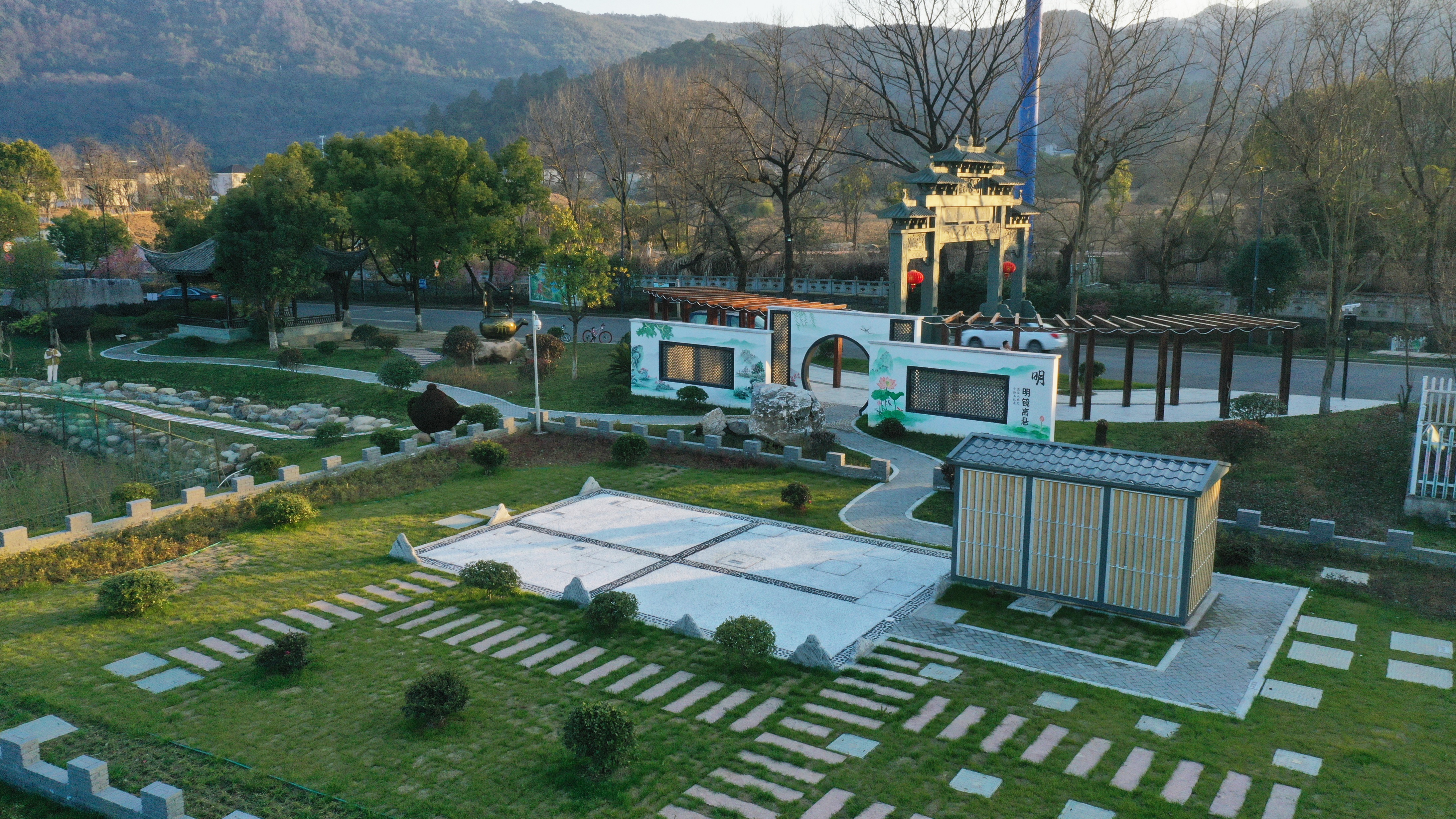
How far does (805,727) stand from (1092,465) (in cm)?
743

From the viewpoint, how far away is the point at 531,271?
51656 mm

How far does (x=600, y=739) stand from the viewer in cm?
1191

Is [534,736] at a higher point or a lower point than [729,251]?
lower

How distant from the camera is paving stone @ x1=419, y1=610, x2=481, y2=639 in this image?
53.7 ft

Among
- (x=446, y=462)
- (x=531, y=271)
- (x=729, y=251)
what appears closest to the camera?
(x=446, y=462)

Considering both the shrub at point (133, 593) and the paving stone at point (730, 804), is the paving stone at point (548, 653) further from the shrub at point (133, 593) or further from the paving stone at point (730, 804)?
the shrub at point (133, 593)

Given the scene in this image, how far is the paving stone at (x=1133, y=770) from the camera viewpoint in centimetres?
1190

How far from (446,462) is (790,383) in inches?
489

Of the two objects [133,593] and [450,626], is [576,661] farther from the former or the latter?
[133,593]

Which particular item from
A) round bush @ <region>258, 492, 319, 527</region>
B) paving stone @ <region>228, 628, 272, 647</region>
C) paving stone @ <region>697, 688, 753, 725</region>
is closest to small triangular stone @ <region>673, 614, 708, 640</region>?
paving stone @ <region>697, 688, 753, 725</region>

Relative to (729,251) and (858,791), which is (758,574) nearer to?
(858,791)

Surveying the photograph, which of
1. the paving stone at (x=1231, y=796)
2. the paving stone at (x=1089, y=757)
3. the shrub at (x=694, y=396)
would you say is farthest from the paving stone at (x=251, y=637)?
the shrub at (x=694, y=396)

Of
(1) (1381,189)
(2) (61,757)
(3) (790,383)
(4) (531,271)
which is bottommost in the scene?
(2) (61,757)

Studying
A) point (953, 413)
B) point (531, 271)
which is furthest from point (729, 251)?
point (953, 413)
